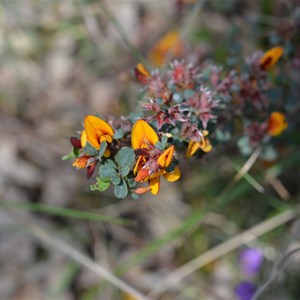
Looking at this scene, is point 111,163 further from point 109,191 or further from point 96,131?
point 109,191

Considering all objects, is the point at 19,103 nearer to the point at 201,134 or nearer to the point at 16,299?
the point at 16,299

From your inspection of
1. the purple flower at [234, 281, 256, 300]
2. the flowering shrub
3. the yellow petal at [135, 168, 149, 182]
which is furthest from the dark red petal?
the purple flower at [234, 281, 256, 300]

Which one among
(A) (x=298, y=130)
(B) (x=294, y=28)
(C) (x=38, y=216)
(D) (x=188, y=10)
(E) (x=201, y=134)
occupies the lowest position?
(E) (x=201, y=134)

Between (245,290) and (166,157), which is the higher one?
(166,157)

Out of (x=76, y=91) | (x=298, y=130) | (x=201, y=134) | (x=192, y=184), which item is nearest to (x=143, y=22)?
(x=76, y=91)

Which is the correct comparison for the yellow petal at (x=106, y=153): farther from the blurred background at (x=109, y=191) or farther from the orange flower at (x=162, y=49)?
the orange flower at (x=162, y=49)

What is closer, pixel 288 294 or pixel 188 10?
pixel 288 294

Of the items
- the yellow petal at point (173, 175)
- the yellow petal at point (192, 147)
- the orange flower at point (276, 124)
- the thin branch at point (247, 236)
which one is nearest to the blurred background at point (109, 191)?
the thin branch at point (247, 236)

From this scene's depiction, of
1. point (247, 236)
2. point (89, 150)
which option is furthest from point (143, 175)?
point (247, 236)
